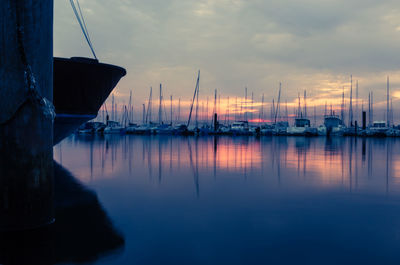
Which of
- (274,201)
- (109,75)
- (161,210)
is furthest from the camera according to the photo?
(109,75)

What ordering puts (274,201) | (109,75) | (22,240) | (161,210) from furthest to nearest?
(109,75), (274,201), (161,210), (22,240)

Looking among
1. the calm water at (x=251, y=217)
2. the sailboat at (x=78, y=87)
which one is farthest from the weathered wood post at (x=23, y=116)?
the sailboat at (x=78, y=87)

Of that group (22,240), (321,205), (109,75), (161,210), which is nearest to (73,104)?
(109,75)

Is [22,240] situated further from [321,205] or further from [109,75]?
[109,75]

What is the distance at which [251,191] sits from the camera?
7.91 metres

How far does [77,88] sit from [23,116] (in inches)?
300

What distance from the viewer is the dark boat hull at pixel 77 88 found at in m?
11.4

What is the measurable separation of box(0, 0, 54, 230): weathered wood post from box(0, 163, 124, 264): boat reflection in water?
35 centimetres

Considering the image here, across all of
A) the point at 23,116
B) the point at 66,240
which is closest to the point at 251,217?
the point at 66,240

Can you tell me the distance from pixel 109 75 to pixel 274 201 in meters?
8.53

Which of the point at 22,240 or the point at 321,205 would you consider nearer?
the point at 22,240

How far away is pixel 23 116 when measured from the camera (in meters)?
4.52

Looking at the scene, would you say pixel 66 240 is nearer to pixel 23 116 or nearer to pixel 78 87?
pixel 23 116

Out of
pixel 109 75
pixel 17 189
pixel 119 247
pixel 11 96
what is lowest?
pixel 119 247
